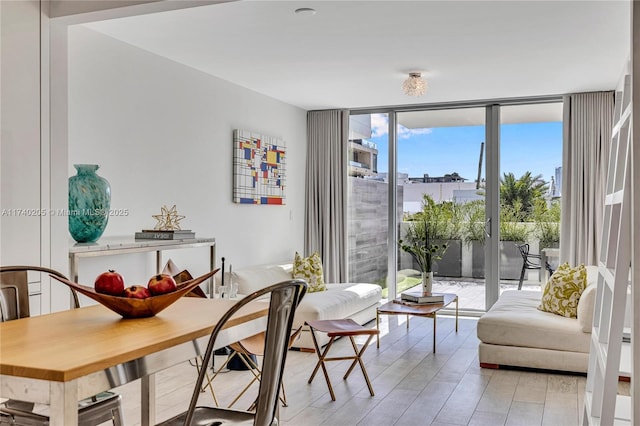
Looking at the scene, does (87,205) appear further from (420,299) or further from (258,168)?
(420,299)

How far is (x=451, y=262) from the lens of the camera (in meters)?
7.23

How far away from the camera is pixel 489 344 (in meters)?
4.69

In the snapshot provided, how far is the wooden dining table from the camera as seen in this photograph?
1.38m

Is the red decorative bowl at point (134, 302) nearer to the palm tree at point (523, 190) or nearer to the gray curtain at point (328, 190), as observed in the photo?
the gray curtain at point (328, 190)

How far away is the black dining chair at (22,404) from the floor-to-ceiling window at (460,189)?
5.39 metres

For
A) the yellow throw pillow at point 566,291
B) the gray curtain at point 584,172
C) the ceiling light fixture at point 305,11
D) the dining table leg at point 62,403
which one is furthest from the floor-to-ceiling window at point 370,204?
the dining table leg at point 62,403

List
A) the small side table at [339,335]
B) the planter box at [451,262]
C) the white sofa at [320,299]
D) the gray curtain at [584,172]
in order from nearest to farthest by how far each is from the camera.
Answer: the small side table at [339,335] → the white sofa at [320,299] → the gray curtain at [584,172] → the planter box at [451,262]

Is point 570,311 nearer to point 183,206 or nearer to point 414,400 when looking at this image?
point 414,400

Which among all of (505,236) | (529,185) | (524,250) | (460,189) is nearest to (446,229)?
(460,189)

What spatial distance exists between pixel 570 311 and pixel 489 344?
744 millimetres

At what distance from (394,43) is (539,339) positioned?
2.51 metres

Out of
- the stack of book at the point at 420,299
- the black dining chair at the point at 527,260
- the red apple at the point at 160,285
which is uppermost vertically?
the red apple at the point at 160,285

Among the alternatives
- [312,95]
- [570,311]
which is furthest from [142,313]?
[312,95]

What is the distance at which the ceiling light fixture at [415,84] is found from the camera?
547 cm
